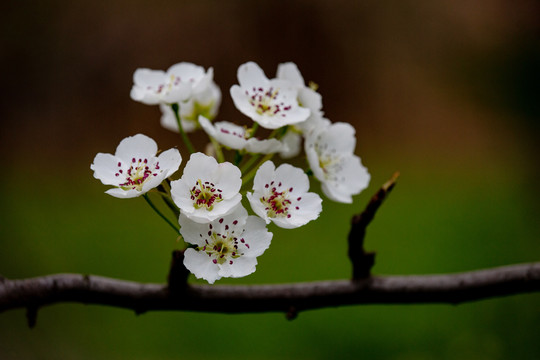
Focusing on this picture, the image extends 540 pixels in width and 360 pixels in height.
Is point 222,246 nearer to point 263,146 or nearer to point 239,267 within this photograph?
point 239,267

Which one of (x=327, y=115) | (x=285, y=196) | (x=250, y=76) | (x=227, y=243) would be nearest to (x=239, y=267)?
(x=227, y=243)

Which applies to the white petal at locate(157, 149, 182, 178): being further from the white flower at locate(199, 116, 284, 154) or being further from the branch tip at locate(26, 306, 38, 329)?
the branch tip at locate(26, 306, 38, 329)

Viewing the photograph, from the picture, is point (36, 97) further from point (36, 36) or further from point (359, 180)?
point (359, 180)

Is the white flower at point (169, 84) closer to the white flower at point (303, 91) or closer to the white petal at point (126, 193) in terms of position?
the white flower at point (303, 91)

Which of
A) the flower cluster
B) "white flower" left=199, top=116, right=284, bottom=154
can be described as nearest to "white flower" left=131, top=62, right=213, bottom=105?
the flower cluster

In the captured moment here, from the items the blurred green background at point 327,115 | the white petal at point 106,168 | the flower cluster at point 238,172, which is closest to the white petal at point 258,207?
the flower cluster at point 238,172

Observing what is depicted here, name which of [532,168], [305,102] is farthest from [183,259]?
[532,168]
